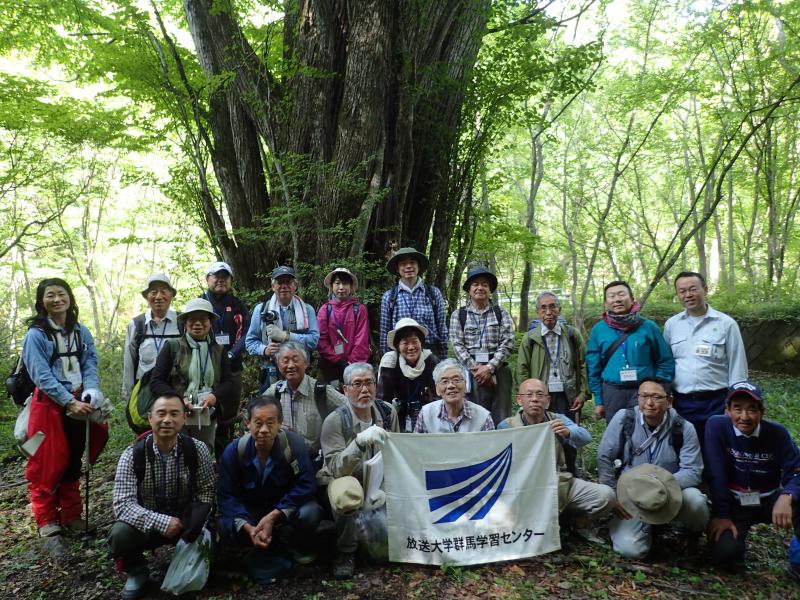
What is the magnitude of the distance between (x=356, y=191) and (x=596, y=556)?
514 cm

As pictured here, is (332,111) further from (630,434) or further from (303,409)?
(630,434)

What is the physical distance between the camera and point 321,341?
533 centimetres

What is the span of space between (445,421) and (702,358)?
7.51ft

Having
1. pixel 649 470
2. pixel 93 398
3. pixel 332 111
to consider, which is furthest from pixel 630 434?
pixel 332 111

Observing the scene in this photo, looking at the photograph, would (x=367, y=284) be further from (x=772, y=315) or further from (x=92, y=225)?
(x=92, y=225)

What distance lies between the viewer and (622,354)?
453 centimetres

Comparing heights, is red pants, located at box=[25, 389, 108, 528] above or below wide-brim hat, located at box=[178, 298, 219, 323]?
below

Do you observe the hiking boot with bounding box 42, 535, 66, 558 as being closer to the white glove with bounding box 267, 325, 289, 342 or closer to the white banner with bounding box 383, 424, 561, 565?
the white glove with bounding box 267, 325, 289, 342

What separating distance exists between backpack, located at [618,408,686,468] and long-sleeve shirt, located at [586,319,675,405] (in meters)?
0.45

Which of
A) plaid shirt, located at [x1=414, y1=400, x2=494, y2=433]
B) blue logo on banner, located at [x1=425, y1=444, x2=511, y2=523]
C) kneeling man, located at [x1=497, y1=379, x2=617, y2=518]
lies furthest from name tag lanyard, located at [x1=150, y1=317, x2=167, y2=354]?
kneeling man, located at [x1=497, y1=379, x2=617, y2=518]

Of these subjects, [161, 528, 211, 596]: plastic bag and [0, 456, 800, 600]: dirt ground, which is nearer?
[161, 528, 211, 596]: plastic bag

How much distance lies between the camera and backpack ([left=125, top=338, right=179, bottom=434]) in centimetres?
415

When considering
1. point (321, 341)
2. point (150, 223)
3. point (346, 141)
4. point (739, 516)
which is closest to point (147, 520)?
point (321, 341)

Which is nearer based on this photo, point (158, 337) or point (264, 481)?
point (264, 481)
